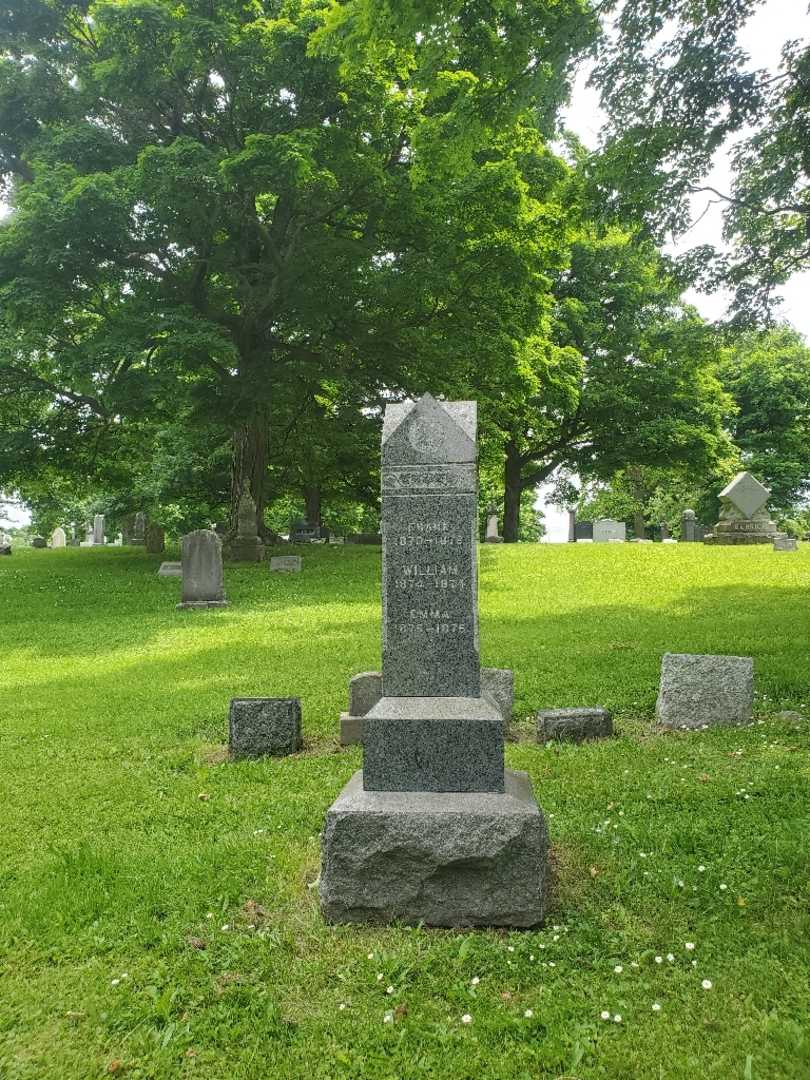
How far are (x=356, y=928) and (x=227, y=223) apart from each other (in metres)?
18.2

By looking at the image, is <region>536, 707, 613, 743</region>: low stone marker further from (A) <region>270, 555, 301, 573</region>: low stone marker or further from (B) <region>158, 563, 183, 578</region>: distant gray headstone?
(B) <region>158, 563, 183, 578</region>: distant gray headstone

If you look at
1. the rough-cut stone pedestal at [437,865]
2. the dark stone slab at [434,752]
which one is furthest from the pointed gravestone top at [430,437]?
the rough-cut stone pedestal at [437,865]

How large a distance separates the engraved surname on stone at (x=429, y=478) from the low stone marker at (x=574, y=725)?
3.23 metres

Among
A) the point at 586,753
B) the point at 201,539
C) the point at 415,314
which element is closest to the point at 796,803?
the point at 586,753

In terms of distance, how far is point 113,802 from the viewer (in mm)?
6016

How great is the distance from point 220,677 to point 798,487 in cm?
4307

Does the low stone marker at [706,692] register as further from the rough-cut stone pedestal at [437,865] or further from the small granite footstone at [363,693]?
the rough-cut stone pedestal at [437,865]

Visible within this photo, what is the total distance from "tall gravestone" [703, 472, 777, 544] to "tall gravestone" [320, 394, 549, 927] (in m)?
25.7

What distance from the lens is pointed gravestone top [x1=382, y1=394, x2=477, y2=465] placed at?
479cm

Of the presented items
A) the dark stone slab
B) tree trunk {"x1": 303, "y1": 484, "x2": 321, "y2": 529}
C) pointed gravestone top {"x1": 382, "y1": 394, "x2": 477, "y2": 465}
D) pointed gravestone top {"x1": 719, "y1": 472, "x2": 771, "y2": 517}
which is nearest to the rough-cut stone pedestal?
the dark stone slab

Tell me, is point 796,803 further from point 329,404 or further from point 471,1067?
point 329,404

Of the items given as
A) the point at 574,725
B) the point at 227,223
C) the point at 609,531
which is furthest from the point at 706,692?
the point at 609,531

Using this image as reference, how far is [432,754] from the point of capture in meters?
4.46

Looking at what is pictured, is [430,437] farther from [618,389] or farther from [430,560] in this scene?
[618,389]
